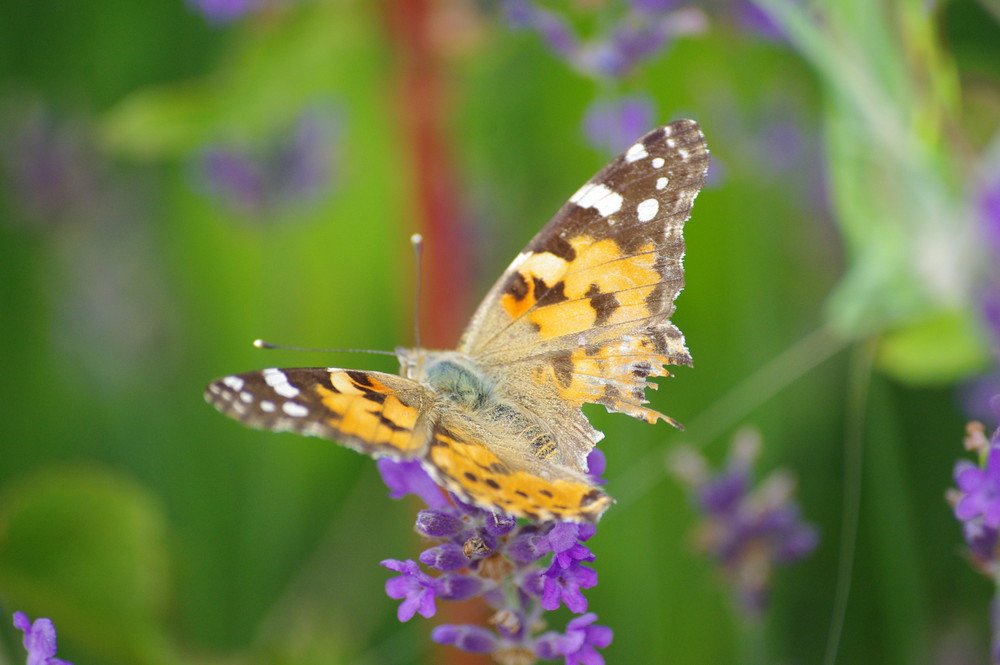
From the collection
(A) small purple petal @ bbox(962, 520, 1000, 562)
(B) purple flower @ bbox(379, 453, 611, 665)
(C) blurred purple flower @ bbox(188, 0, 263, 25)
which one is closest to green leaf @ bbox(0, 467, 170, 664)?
(B) purple flower @ bbox(379, 453, 611, 665)

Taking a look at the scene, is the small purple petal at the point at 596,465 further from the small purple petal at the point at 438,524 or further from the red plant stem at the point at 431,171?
the red plant stem at the point at 431,171

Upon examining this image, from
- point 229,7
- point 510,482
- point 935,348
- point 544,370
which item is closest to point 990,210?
point 935,348

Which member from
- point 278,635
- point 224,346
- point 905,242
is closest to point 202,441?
point 224,346

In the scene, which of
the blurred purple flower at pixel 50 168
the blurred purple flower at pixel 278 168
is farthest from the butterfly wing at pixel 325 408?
the blurred purple flower at pixel 50 168

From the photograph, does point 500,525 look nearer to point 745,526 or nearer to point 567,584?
point 567,584

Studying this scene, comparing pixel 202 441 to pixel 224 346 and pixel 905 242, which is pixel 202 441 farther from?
pixel 905 242
